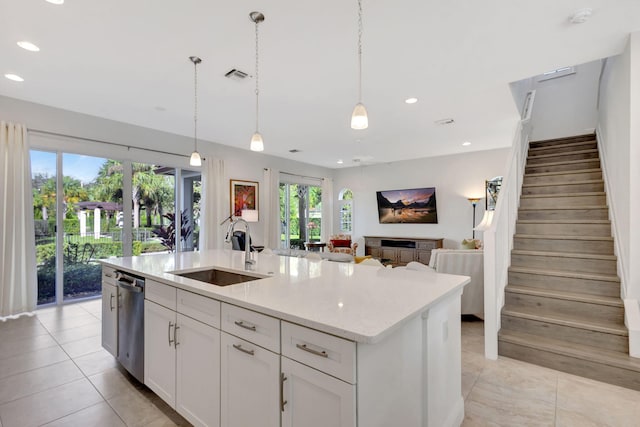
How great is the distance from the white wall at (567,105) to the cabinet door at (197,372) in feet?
23.5

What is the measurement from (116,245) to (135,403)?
3.61 m

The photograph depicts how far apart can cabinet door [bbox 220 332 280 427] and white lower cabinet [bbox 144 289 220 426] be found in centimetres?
8

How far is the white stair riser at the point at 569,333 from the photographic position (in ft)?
8.39

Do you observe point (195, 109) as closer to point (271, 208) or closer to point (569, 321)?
point (271, 208)

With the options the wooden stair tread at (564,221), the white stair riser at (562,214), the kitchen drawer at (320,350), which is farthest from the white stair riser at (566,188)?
the kitchen drawer at (320,350)

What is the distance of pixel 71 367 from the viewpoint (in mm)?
2656

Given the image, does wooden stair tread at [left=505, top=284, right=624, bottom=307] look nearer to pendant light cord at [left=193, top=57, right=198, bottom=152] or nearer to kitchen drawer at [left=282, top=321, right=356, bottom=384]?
kitchen drawer at [left=282, top=321, right=356, bottom=384]

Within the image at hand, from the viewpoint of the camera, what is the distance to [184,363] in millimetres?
1826

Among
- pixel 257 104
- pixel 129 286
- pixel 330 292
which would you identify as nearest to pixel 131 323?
pixel 129 286

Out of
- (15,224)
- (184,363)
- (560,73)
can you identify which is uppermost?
(560,73)

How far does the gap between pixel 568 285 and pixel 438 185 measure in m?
4.83

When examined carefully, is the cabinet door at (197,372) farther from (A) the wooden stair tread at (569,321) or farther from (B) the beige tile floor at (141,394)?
(A) the wooden stair tread at (569,321)

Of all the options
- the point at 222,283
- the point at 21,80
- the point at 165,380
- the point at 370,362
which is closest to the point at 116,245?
the point at 21,80

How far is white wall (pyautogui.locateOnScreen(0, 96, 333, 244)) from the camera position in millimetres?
4133
